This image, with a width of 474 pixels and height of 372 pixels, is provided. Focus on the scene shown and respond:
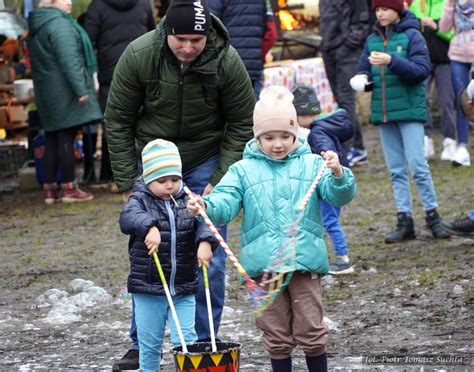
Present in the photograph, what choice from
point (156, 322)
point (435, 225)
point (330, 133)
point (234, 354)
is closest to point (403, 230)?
point (435, 225)

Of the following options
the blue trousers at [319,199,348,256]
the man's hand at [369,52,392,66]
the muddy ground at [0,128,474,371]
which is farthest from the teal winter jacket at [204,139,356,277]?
the man's hand at [369,52,392,66]

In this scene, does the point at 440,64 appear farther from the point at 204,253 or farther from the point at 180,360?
the point at 180,360

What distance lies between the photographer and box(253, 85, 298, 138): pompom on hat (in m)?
5.54

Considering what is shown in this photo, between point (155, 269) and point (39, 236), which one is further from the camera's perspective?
point (39, 236)

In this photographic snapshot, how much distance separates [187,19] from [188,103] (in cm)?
48

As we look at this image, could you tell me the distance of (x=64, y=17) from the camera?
1247 cm

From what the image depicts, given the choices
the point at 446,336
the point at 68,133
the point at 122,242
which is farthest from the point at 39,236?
the point at 446,336

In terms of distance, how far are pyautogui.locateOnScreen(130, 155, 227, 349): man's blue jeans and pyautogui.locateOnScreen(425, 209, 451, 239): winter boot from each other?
11.6ft

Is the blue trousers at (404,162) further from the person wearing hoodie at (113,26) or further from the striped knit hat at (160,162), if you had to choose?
the striped knit hat at (160,162)

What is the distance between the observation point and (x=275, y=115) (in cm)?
554

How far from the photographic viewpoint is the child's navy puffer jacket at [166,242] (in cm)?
573

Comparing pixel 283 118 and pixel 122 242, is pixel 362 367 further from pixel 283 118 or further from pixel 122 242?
pixel 122 242

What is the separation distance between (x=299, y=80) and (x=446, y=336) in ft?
30.6

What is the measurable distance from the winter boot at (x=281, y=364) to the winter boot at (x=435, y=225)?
4.21 metres
